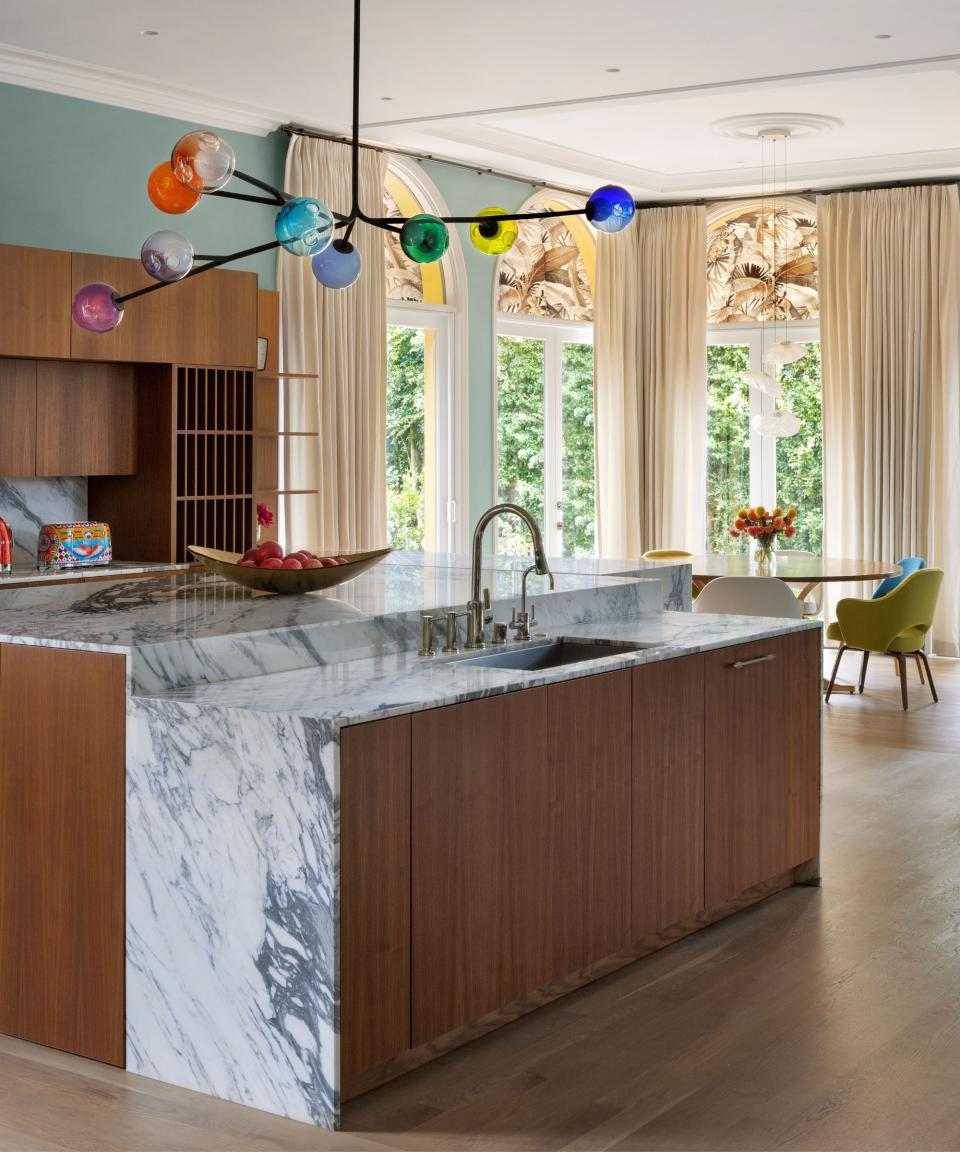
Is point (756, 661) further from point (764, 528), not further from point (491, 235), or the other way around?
point (764, 528)

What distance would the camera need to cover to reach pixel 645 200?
33.1 ft

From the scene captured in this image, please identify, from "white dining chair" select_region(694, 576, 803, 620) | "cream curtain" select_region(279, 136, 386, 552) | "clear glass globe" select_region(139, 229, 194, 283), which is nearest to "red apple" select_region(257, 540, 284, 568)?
"clear glass globe" select_region(139, 229, 194, 283)

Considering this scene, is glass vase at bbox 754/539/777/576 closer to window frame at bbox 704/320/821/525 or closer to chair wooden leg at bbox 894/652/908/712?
chair wooden leg at bbox 894/652/908/712

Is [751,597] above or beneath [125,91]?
beneath

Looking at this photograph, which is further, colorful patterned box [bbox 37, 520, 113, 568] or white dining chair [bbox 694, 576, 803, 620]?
white dining chair [bbox 694, 576, 803, 620]

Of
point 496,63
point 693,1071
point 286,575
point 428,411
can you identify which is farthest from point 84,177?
point 693,1071

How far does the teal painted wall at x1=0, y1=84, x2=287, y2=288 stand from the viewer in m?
6.17

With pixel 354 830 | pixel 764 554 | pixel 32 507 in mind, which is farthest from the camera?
pixel 764 554

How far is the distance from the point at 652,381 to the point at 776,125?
248 centimetres

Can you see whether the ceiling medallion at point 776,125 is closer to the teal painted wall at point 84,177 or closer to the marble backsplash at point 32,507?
the teal painted wall at point 84,177

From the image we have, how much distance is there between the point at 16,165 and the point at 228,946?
444 centimetres

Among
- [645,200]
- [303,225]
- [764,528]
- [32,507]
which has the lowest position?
[764,528]

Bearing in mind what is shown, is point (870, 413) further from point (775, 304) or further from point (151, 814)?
point (151, 814)

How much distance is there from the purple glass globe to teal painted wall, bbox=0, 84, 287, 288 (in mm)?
2046
